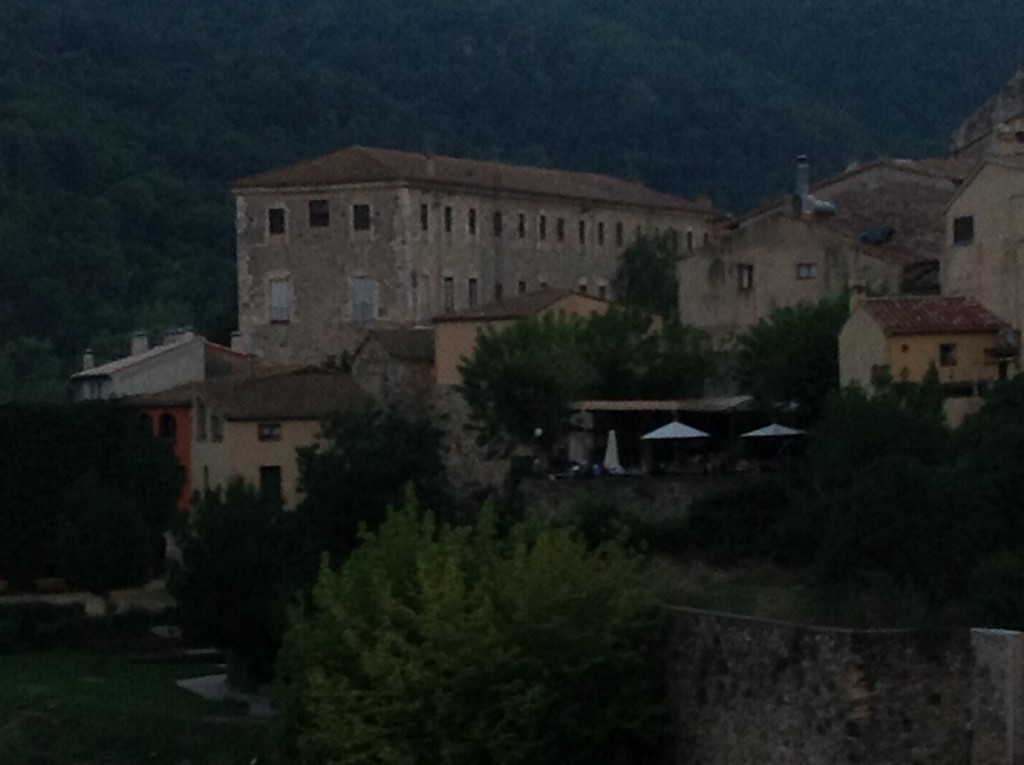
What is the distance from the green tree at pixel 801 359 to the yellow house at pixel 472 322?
7.45 meters

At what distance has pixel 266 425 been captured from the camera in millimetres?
63906

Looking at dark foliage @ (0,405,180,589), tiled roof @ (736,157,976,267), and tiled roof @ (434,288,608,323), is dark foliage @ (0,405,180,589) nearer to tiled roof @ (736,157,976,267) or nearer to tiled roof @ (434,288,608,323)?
tiled roof @ (434,288,608,323)

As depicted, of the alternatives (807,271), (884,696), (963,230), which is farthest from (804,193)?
(884,696)

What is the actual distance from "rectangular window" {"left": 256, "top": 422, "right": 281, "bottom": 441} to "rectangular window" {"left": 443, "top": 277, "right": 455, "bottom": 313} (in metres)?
11.6

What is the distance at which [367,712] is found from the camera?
3838cm

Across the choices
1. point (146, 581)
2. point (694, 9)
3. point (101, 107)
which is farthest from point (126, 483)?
point (694, 9)

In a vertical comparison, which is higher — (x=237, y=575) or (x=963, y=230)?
(x=963, y=230)

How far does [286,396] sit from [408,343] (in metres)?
2.64

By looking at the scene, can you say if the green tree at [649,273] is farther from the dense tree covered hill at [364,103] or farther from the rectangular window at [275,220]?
the dense tree covered hill at [364,103]

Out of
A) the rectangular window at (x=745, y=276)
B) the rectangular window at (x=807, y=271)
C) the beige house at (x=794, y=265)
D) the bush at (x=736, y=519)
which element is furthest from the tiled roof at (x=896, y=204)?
the bush at (x=736, y=519)

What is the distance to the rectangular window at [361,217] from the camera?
243 feet

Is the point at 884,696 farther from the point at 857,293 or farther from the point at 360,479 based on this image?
the point at 857,293

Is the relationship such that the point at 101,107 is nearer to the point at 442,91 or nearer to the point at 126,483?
the point at 442,91

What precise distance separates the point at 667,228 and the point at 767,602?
42289 millimetres
